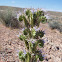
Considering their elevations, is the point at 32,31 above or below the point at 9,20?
above

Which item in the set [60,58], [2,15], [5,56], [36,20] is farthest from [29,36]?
[2,15]

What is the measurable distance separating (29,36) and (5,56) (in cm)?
186

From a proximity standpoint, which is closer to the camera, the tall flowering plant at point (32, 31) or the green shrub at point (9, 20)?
the tall flowering plant at point (32, 31)

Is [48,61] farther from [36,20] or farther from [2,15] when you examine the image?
[2,15]

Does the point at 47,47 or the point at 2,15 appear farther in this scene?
A: the point at 2,15

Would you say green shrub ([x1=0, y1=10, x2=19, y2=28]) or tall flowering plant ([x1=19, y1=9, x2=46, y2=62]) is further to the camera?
green shrub ([x1=0, y1=10, x2=19, y2=28])

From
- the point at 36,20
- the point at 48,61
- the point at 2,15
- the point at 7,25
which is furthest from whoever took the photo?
the point at 2,15

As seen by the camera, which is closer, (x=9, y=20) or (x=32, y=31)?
(x=32, y=31)

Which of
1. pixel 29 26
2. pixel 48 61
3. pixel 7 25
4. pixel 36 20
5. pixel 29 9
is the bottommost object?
pixel 48 61

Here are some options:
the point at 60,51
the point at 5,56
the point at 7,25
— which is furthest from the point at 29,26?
the point at 7,25

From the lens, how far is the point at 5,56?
356 cm

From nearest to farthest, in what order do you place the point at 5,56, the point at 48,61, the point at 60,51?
the point at 5,56, the point at 48,61, the point at 60,51

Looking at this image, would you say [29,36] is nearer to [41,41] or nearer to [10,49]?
[41,41]

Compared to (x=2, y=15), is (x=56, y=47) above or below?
below
